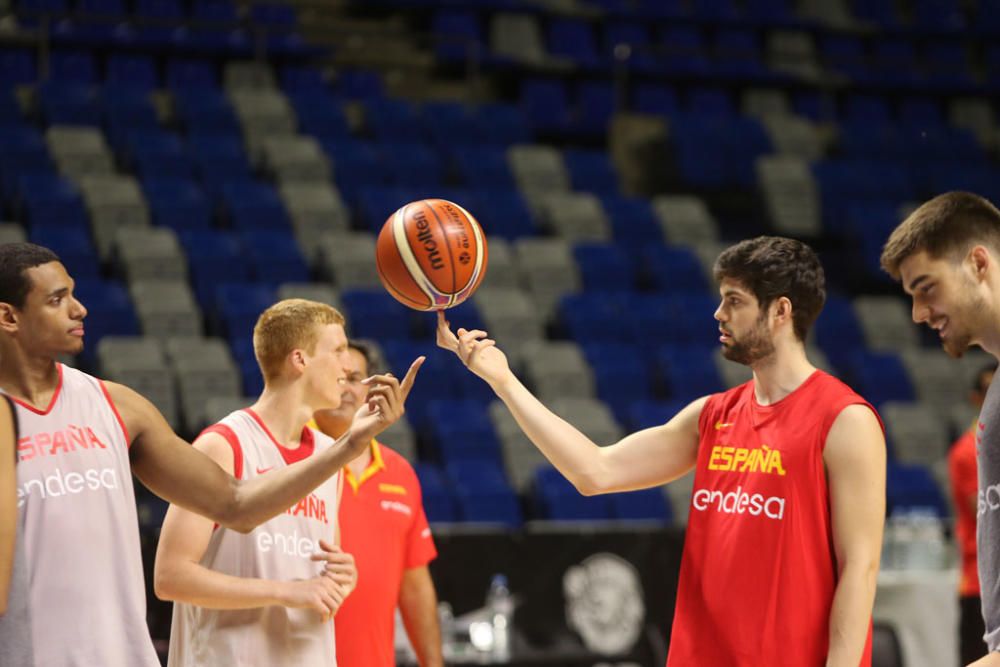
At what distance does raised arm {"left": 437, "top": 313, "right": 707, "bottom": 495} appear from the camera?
3775 mm

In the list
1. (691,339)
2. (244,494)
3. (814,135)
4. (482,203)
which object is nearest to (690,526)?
(244,494)

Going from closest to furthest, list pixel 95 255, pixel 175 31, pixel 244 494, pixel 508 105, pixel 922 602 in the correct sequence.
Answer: pixel 244 494 < pixel 922 602 < pixel 95 255 < pixel 175 31 < pixel 508 105

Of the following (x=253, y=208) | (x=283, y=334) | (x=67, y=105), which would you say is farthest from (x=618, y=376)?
(x=283, y=334)

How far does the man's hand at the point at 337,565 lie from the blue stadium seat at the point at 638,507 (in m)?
5.72

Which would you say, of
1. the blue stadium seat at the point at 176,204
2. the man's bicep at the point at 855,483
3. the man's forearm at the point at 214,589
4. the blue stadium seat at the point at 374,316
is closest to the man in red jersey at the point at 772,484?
the man's bicep at the point at 855,483

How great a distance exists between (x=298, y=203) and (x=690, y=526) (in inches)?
323

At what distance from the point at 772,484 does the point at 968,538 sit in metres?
3.22

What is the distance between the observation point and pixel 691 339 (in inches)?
449

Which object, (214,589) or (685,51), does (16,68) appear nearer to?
(685,51)

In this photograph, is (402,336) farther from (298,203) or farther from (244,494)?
(244,494)

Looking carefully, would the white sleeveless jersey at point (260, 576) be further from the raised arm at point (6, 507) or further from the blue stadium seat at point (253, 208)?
the blue stadium seat at point (253, 208)

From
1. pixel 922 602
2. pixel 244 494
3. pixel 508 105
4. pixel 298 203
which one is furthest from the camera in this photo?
pixel 508 105

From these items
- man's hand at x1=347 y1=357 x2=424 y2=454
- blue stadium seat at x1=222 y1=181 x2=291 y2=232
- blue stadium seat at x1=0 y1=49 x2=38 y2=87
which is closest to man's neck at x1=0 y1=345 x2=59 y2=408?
man's hand at x1=347 y1=357 x2=424 y2=454

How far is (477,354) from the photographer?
3.83 meters
